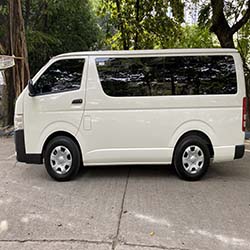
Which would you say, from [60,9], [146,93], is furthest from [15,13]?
[146,93]

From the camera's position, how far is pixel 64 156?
4.92m

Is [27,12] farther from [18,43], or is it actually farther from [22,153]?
[22,153]

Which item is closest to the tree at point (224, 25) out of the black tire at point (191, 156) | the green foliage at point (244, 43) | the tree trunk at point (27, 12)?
the green foliage at point (244, 43)

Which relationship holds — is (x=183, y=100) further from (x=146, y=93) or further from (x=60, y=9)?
(x=60, y=9)

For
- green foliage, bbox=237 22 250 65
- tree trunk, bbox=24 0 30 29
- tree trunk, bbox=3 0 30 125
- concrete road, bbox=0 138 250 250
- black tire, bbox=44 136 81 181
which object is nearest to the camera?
concrete road, bbox=0 138 250 250

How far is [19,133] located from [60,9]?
7170 millimetres

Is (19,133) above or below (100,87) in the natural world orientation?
below

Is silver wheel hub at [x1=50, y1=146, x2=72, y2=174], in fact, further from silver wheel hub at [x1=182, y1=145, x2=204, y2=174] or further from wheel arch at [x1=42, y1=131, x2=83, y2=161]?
silver wheel hub at [x1=182, y1=145, x2=204, y2=174]

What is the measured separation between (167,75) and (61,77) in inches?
63.7

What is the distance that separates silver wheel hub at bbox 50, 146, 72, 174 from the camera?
193 inches

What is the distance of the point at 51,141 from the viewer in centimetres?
492

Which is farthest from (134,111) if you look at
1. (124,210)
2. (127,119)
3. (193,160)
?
(124,210)

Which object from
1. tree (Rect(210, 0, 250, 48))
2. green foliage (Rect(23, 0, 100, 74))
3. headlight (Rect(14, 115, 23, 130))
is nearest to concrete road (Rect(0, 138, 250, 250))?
headlight (Rect(14, 115, 23, 130))

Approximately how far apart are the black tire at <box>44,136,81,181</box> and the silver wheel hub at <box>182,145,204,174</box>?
5.36 ft
